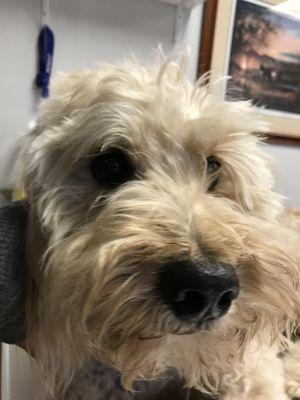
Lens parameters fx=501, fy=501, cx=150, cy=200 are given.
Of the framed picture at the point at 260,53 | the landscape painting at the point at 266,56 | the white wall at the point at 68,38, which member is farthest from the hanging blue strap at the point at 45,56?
the landscape painting at the point at 266,56

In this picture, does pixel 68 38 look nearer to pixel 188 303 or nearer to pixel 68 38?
pixel 68 38

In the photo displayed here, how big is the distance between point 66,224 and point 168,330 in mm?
209

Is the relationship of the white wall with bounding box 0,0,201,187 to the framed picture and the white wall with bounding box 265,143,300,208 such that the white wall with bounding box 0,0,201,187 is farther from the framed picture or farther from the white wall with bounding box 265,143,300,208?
the white wall with bounding box 265,143,300,208

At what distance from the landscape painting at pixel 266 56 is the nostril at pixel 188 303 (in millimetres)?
1095

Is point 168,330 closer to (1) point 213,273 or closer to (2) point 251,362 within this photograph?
(1) point 213,273

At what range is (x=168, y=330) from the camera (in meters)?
0.51

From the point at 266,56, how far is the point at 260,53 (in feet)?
0.12

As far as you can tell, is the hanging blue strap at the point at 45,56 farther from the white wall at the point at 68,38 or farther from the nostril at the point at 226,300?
the nostril at the point at 226,300

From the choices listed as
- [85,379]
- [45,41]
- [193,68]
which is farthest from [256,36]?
[85,379]

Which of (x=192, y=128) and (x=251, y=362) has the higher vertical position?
(x=192, y=128)

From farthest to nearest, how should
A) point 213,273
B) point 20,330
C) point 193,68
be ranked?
point 193,68
point 20,330
point 213,273

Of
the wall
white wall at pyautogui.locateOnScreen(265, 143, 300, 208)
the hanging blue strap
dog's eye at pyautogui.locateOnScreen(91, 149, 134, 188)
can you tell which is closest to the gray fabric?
dog's eye at pyautogui.locateOnScreen(91, 149, 134, 188)

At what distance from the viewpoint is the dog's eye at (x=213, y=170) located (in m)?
0.71

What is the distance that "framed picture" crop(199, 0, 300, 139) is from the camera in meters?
1.47
